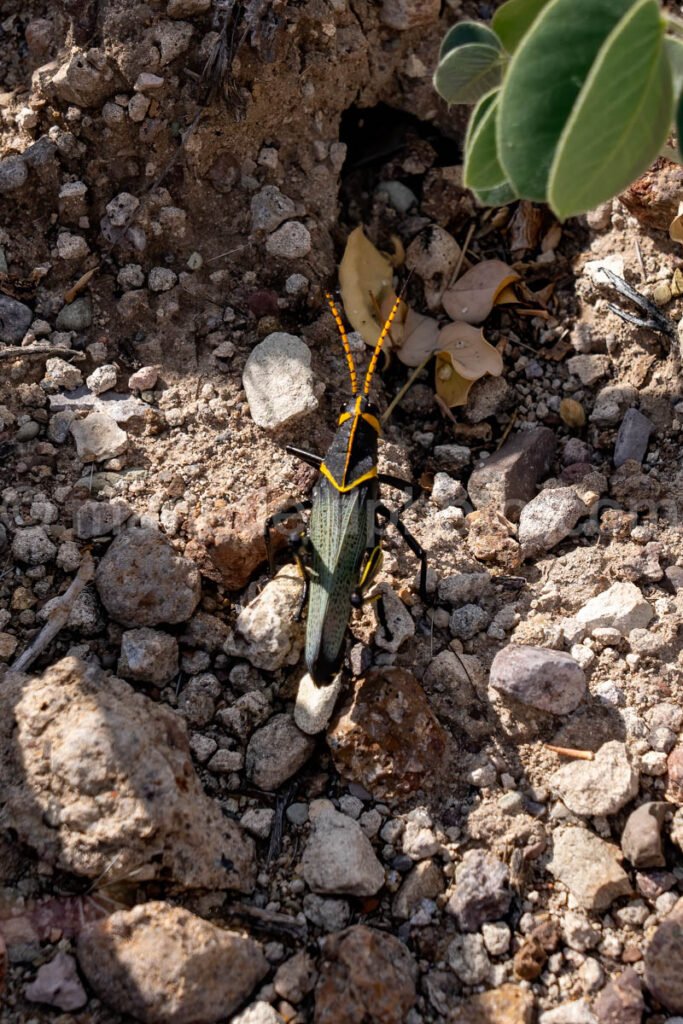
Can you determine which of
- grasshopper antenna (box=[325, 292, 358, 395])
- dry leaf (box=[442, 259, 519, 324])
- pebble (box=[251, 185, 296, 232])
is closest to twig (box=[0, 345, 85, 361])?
pebble (box=[251, 185, 296, 232])

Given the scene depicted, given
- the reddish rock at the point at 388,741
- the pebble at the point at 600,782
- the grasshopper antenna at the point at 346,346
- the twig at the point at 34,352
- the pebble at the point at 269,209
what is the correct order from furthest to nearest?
the pebble at the point at 269,209
the grasshopper antenna at the point at 346,346
the twig at the point at 34,352
the reddish rock at the point at 388,741
the pebble at the point at 600,782

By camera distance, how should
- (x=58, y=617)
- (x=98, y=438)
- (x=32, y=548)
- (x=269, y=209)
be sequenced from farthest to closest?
(x=269, y=209) < (x=98, y=438) < (x=32, y=548) < (x=58, y=617)

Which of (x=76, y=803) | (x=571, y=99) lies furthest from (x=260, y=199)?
(x=76, y=803)

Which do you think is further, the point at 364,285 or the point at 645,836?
the point at 364,285

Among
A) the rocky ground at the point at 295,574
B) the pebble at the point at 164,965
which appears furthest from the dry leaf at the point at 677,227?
the pebble at the point at 164,965

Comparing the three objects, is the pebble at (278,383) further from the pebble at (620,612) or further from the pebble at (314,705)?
the pebble at (620,612)

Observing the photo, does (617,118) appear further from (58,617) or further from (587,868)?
(58,617)

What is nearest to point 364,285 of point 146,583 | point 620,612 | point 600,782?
point 146,583
